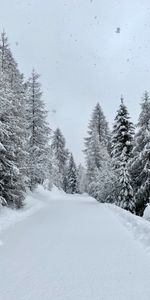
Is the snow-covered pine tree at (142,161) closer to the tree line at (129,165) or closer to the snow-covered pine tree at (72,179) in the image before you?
the tree line at (129,165)

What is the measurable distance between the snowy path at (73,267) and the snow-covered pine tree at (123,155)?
42.5 feet

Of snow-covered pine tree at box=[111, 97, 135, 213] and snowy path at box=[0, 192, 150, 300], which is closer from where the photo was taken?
snowy path at box=[0, 192, 150, 300]

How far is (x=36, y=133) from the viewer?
105 ft

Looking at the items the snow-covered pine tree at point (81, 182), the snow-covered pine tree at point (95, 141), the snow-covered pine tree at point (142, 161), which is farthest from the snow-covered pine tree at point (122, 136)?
the snow-covered pine tree at point (81, 182)

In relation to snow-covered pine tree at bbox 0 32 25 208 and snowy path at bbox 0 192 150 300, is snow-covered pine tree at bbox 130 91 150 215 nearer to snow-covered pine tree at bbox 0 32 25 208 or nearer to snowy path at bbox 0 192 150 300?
snow-covered pine tree at bbox 0 32 25 208

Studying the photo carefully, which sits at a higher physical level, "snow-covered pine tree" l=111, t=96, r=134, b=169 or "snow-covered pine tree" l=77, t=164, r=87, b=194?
"snow-covered pine tree" l=111, t=96, r=134, b=169

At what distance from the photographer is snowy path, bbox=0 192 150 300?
4.60 meters

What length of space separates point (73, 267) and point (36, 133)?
88.0 ft

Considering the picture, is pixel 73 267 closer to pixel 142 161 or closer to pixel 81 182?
pixel 142 161

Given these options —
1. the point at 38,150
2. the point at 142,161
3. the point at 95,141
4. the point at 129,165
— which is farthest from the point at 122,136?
the point at 95,141

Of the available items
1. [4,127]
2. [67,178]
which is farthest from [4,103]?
[67,178]

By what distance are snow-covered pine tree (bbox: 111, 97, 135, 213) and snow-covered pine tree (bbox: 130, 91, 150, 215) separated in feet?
2.07

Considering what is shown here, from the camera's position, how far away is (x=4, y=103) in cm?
1581

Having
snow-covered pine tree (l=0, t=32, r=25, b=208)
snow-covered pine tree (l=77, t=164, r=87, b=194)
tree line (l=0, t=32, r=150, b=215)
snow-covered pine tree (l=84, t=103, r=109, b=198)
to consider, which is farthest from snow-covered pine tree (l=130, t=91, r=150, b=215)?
snow-covered pine tree (l=77, t=164, r=87, b=194)
